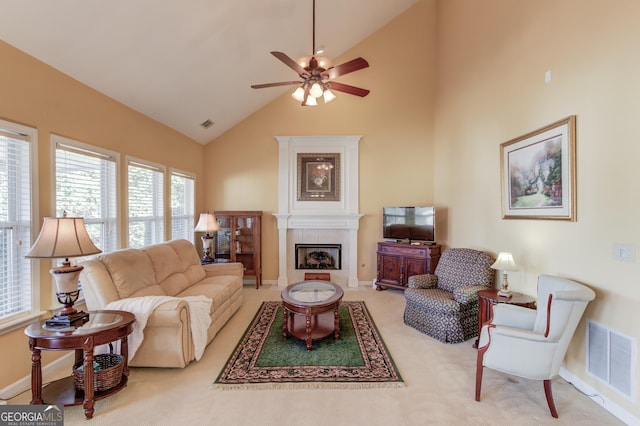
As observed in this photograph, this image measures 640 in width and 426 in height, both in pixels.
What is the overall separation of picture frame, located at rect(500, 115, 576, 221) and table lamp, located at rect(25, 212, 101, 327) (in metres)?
4.01

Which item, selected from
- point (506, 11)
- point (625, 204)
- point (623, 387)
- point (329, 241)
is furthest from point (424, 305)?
point (506, 11)

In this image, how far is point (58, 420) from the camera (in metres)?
1.87

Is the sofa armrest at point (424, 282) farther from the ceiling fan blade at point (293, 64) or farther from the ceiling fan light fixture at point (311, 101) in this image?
the ceiling fan blade at point (293, 64)

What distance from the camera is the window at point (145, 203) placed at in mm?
3561

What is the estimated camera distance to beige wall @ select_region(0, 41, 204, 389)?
2.12m

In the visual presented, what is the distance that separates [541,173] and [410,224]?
2.26m

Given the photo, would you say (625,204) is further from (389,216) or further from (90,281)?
(90,281)

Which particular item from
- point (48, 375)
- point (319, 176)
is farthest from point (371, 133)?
point (48, 375)

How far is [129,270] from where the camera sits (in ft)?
9.00

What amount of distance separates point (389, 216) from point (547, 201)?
2569 millimetres

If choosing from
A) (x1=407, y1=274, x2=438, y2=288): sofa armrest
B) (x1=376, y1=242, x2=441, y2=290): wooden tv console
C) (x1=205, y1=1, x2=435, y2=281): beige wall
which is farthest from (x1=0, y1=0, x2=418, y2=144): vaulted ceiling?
(x1=407, y1=274, x2=438, y2=288): sofa armrest

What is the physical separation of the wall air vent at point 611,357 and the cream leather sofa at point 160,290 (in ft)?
11.3

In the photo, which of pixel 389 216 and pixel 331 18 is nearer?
pixel 331 18

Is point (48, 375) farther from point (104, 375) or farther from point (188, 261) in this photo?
point (188, 261)
